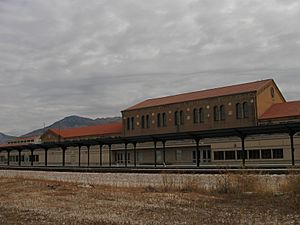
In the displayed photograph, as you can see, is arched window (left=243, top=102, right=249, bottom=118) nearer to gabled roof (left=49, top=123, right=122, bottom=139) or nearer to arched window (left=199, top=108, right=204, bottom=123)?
arched window (left=199, top=108, right=204, bottom=123)

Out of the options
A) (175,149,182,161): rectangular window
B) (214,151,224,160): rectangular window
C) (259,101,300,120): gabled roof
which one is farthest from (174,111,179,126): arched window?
(259,101,300,120): gabled roof

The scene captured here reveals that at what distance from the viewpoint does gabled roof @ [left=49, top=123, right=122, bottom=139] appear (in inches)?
3091

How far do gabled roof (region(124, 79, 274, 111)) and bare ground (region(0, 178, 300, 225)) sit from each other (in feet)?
152

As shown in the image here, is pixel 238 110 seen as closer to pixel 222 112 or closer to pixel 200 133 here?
pixel 222 112

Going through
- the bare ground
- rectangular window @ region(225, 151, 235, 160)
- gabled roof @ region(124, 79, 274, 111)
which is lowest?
the bare ground

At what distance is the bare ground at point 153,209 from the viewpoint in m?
10.0

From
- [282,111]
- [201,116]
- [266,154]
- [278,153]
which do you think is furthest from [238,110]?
[278,153]

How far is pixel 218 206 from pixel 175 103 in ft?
186

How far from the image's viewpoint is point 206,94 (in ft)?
221

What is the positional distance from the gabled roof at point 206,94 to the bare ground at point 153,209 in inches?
1827

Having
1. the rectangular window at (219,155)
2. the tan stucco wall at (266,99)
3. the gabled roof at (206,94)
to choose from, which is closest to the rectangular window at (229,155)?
the rectangular window at (219,155)

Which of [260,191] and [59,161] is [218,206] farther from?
[59,161]

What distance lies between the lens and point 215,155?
58062 mm

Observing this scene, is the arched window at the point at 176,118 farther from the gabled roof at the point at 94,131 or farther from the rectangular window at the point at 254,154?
the rectangular window at the point at 254,154
